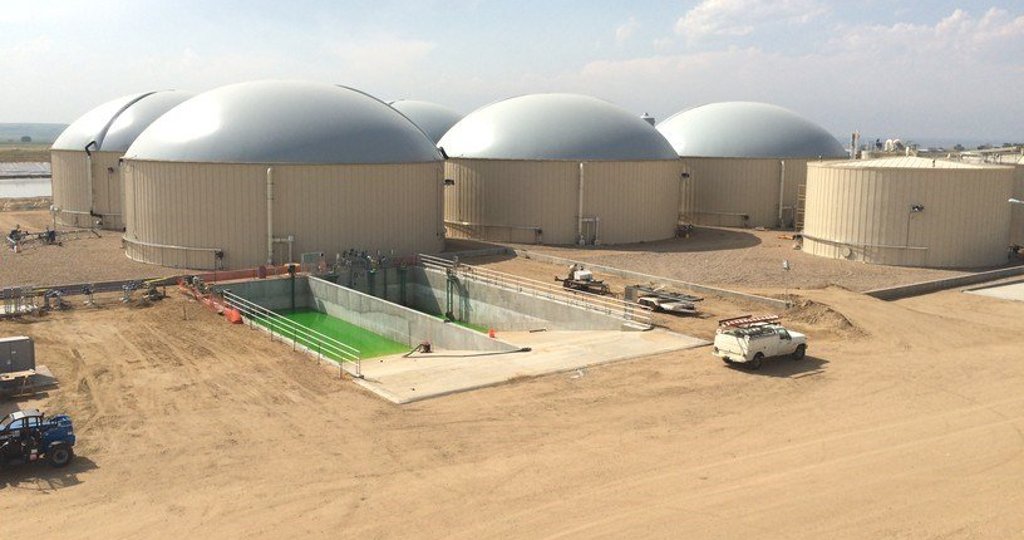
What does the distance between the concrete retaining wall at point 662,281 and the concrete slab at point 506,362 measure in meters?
4.79

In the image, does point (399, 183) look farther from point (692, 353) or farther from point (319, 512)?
point (319, 512)

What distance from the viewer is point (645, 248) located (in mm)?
40719

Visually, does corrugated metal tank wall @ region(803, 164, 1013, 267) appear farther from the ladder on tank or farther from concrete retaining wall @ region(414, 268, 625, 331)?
concrete retaining wall @ region(414, 268, 625, 331)

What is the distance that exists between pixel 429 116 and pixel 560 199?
2537 centimetres

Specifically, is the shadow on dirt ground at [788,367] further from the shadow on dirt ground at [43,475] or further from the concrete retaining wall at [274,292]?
the concrete retaining wall at [274,292]

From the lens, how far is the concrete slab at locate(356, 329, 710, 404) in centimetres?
1958

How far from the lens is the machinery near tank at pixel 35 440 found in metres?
14.3

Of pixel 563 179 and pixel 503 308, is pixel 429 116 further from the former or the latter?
pixel 503 308

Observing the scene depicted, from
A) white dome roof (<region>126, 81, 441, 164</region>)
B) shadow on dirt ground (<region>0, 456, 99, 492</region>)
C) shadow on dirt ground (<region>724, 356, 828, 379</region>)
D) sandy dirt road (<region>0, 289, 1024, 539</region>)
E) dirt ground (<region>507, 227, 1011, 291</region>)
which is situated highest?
white dome roof (<region>126, 81, 441, 164</region>)

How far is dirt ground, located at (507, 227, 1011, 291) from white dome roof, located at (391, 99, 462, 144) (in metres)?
24.3

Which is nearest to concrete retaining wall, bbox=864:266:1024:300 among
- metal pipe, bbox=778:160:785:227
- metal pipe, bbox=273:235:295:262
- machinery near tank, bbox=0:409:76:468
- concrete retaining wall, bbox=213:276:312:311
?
metal pipe, bbox=778:160:785:227

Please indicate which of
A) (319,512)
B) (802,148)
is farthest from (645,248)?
(319,512)

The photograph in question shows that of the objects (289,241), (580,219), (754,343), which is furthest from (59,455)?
(580,219)

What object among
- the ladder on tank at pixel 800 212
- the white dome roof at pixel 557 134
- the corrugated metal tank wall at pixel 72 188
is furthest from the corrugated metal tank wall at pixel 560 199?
the corrugated metal tank wall at pixel 72 188
